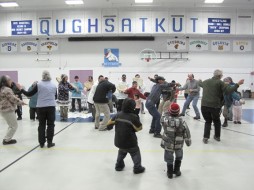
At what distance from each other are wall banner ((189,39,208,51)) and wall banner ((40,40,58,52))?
8741 mm

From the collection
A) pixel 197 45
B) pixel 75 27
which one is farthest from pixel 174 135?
pixel 197 45

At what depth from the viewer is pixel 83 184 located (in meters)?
3.64

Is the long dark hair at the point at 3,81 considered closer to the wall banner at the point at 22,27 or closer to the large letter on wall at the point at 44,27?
the large letter on wall at the point at 44,27

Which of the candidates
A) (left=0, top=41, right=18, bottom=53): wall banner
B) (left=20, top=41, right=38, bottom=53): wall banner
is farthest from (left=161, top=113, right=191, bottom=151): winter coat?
(left=0, top=41, right=18, bottom=53): wall banner

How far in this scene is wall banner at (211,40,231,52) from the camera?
16203 millimetres

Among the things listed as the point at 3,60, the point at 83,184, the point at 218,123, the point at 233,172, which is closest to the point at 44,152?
the point at 83,184

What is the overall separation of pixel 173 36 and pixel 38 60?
893 cm

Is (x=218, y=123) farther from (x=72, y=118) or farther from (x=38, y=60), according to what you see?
(x=38, y=60)

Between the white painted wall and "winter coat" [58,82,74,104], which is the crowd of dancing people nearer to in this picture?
"winter coat" [58,82,74,104]

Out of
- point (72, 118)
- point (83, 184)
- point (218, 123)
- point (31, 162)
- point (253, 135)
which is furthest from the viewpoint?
point (72, 118)

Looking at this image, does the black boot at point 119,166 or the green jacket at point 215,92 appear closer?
the black boot at point 119,166

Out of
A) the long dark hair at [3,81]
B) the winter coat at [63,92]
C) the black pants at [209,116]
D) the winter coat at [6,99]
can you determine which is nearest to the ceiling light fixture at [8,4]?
the winter coat at [63,92]

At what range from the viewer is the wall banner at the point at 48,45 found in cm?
1642

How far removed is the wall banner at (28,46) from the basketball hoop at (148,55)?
22.7ft
